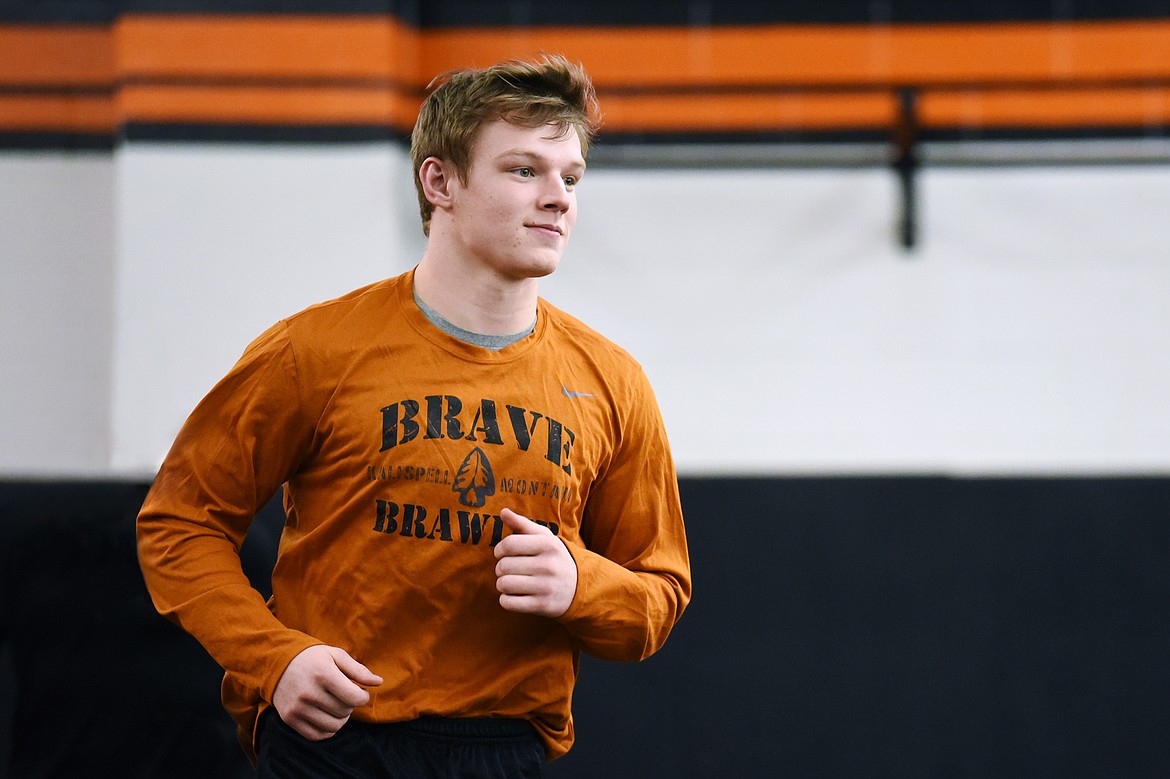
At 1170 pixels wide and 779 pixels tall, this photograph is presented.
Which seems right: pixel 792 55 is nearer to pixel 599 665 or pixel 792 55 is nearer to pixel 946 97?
pixel 946 97

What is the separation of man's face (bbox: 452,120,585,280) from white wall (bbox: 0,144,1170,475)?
2102mm

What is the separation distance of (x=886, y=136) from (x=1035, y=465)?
1.07m

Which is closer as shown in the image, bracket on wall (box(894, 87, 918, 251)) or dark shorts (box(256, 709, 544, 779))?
dark shorts (box(256, 709, 544, 779))

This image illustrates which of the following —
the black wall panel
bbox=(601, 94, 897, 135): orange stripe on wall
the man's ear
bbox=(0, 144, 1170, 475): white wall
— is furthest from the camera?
bbox=(601, 94, 897, 135): orange stripe on wall

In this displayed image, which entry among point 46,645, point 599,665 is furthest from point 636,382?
point 599,665

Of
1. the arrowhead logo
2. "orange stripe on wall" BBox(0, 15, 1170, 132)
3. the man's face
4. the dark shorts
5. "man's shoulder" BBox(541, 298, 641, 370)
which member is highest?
"orange stripe on wall" BBox(0, 15, 1170, 132)

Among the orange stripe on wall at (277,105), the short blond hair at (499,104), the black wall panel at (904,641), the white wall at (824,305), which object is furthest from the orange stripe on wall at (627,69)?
the short blond hair at (499,104)

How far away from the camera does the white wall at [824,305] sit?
3.34 m

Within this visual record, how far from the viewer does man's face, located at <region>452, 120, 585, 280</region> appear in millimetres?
1298

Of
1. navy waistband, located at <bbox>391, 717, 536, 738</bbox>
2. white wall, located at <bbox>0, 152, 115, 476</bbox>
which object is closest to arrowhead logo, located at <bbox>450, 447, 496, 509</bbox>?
navy waistband, located at <bbox>391, 717, 536, 738</bbox>

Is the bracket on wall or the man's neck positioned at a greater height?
the bracket on wall

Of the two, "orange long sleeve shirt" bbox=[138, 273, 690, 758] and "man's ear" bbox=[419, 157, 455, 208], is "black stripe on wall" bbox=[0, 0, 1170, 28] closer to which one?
"man's ear" bbox=[419, 157, 455, 208]

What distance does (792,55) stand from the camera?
350 centimetres

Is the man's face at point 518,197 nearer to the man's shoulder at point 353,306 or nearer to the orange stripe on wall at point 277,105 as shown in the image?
the man's shoulder at point 353,306
